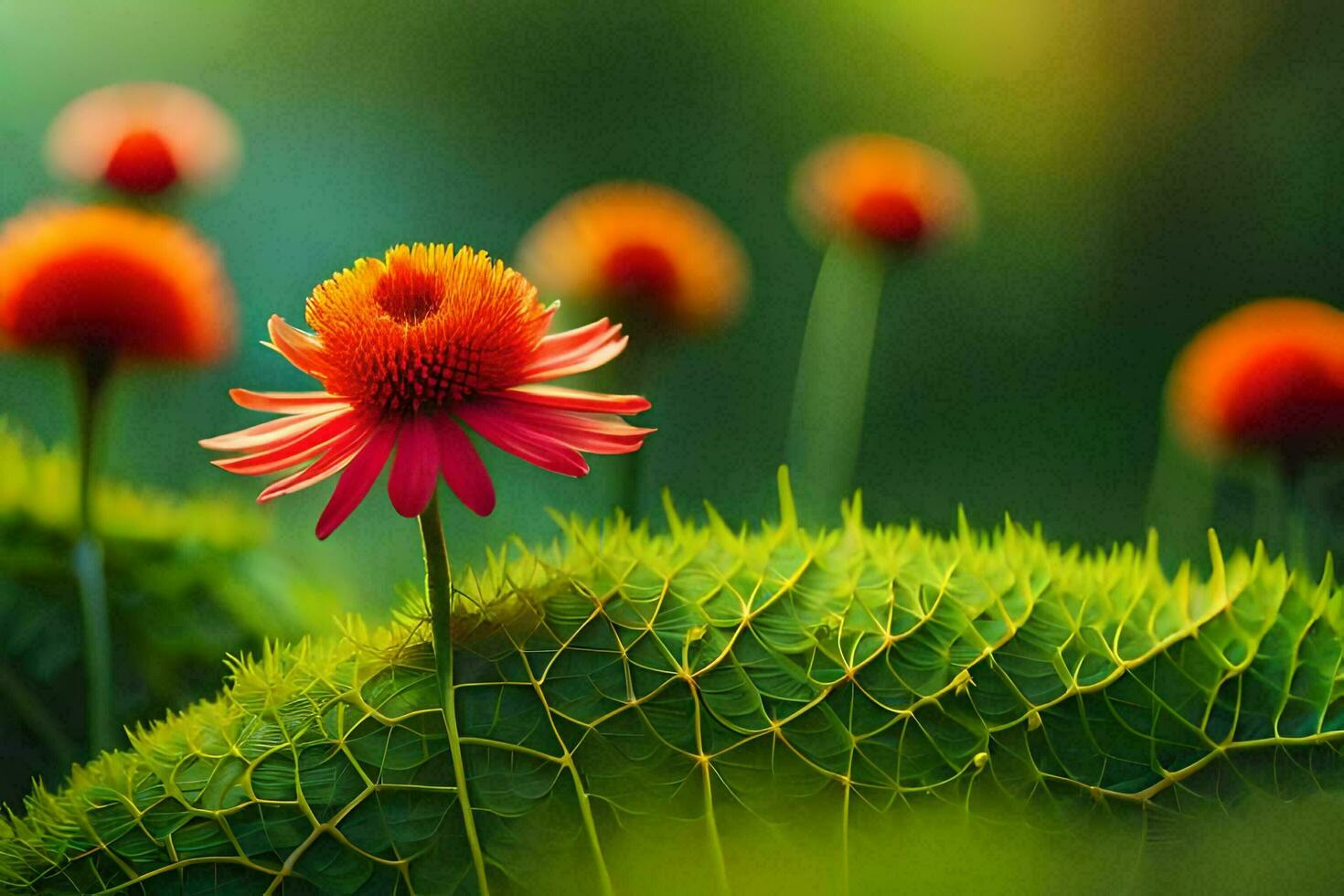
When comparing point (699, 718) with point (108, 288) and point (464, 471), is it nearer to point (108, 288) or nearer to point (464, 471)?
point (464, 471)

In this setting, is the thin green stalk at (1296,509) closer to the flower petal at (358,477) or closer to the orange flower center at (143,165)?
the flower petal at (358,477)

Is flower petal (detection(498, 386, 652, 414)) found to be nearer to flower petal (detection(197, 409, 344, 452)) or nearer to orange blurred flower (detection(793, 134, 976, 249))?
flower petal (detection(197, 409, 344, 452))

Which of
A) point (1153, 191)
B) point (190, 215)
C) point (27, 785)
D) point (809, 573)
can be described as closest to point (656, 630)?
point (809, 573)

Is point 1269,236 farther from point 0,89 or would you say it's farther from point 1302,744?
point 0,89

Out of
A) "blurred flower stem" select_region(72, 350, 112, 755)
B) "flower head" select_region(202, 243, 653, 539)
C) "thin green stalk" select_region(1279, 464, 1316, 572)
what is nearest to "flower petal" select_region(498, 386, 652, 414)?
"flower head" select_region(202, 243, 653, 539)

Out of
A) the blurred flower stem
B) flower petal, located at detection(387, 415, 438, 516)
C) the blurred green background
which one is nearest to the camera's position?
flower petal, located at detection(387, 415, 438, 516)

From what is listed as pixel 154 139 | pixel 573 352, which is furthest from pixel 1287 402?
pixel 154 139

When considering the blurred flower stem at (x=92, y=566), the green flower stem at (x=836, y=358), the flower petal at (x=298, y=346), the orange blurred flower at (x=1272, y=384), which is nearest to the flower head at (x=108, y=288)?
the blurred flower stem at (x=92, y=566)
